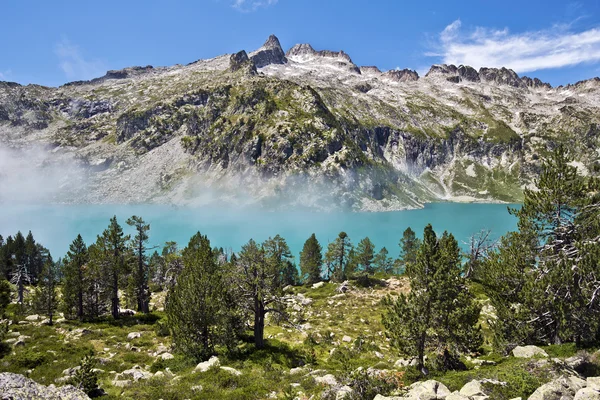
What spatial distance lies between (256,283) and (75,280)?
32628 millimetres

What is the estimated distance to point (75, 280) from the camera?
45938mm

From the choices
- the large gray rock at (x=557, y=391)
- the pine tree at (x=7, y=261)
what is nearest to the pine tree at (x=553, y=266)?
the large gray rock at (x=557, y=391)

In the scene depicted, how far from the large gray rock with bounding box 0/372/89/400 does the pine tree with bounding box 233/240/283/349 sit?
16.9 m

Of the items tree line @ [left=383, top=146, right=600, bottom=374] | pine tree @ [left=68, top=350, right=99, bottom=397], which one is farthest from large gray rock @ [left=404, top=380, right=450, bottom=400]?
pine tree @ [left=68, top=350, right=99, bottom=397]

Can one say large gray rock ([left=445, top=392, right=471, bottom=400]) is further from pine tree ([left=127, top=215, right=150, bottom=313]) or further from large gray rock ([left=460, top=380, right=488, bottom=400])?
pine tree ([left=127, top=215, right=150, bottom=313])

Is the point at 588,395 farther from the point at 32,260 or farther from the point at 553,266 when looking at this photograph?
the point at 32,260

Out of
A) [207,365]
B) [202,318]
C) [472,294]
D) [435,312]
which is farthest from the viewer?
[202,318]

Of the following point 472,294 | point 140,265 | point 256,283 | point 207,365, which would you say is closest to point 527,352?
point 472,294

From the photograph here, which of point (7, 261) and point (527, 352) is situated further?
point (7, 261)

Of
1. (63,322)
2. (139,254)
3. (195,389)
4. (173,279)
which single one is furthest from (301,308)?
(195,389)

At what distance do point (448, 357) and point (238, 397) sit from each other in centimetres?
1395

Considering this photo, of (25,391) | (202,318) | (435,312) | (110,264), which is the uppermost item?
(25,391)

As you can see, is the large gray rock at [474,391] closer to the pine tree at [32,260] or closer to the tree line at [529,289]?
the tree line at [529,289]

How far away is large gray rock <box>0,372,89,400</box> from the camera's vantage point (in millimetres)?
11227
